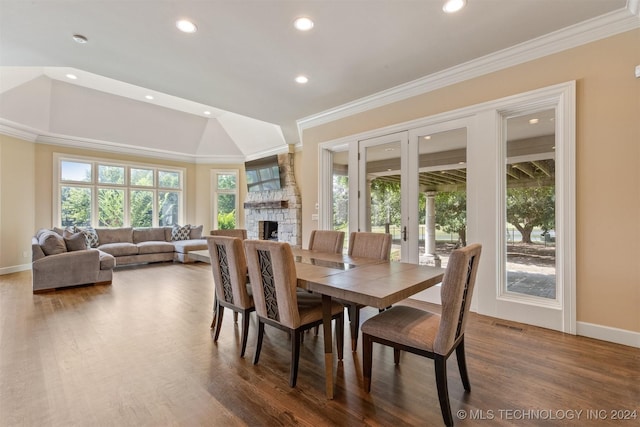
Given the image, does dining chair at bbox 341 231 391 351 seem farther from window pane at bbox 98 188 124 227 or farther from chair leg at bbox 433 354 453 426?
window pane at bbox 98 188 124 227

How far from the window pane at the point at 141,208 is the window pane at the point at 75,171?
1.04 metres

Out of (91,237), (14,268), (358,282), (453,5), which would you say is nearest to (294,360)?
(358,282)

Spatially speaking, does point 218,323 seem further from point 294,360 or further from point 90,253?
point 90,253

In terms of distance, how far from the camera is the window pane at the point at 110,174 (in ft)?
23.9

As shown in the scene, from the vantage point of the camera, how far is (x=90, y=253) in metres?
4.83

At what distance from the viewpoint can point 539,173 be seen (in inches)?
126

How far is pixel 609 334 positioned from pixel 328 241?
2772 millimetres

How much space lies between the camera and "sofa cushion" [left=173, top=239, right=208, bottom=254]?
6974 millimetres

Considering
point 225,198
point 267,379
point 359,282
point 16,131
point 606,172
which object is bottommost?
point 267,379

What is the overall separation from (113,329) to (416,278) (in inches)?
121

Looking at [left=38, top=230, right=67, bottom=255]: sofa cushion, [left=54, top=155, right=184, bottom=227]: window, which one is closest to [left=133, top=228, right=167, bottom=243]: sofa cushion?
[left=54, top=155, right=184, bottom=227]: window

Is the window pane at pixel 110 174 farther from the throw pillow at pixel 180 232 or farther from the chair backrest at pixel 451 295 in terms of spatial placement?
the chair backrest at pixel 451 295

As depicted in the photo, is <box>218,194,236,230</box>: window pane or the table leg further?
<box>218,194,236,230</box>: window pane

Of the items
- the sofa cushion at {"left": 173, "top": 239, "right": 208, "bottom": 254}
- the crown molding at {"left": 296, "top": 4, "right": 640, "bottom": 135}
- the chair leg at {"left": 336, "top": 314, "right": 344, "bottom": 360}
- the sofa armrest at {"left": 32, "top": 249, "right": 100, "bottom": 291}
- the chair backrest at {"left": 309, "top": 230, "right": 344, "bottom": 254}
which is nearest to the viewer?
the chair leg at {"left": 336, "top": 314, "right": 344, "bottom": 360}
